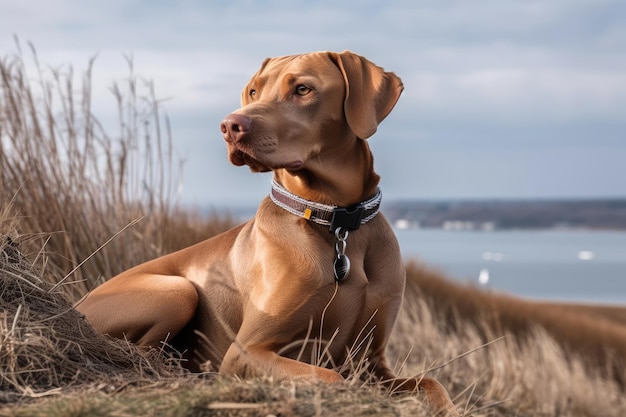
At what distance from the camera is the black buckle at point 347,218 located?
4059mm

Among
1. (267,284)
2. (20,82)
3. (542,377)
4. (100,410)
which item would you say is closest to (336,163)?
(267,284)

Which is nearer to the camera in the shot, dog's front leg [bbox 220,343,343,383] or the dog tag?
dog's front leg [bbox 220,343,343,383]

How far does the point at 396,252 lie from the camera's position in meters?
4.20

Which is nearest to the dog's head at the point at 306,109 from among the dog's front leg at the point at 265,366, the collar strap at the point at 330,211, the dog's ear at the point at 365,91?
the dog's ear at the point at 365,91

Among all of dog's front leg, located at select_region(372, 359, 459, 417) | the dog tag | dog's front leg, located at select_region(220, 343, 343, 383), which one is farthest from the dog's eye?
dog's front leg, located at select_region(372, 359, 459, 417)

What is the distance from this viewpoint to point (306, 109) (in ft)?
12.9

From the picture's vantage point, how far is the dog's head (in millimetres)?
3705

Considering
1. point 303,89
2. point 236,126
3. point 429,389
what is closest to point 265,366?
point 429,389

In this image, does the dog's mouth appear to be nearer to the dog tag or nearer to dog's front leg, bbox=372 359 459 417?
the dog tag

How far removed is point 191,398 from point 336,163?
155cm

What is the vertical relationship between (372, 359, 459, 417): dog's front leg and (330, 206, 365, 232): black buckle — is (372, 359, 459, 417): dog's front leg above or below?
below

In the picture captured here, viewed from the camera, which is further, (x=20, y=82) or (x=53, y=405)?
(x=20, y=82)

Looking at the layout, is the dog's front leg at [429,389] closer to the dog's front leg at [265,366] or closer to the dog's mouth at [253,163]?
the dog's front leg at [265,366]

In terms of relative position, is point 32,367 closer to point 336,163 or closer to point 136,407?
point 136,407
